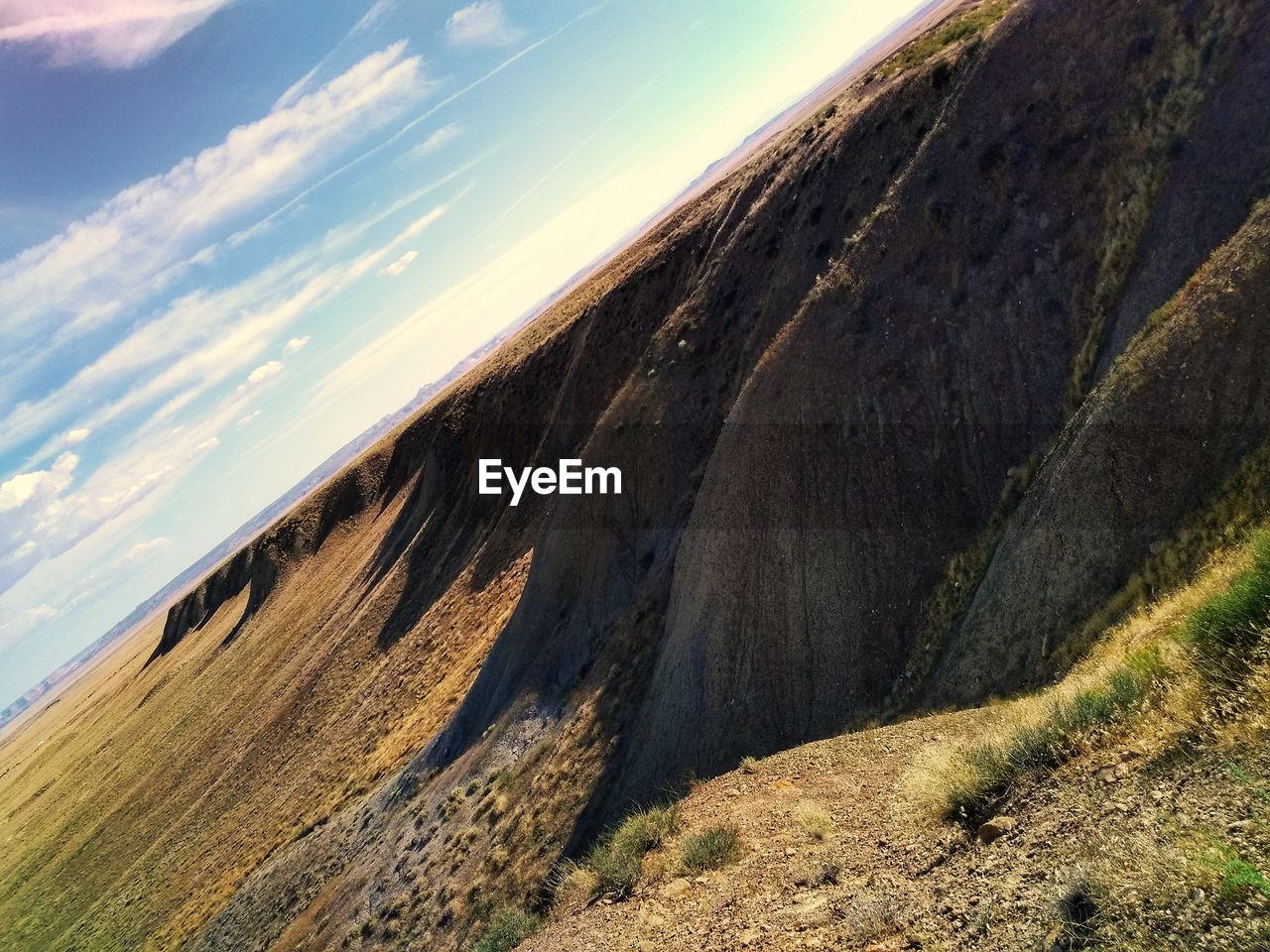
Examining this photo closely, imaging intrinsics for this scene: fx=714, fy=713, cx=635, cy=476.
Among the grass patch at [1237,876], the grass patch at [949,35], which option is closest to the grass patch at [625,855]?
the grass patch at [1237,876]

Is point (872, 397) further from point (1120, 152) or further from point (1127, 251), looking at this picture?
point (1120, 152)

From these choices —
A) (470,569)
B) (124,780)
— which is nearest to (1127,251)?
(470,569)

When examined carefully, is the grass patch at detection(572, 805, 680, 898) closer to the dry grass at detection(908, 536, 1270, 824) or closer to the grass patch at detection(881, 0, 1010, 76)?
the dry grass at detection(908, 536, 1270, 824)

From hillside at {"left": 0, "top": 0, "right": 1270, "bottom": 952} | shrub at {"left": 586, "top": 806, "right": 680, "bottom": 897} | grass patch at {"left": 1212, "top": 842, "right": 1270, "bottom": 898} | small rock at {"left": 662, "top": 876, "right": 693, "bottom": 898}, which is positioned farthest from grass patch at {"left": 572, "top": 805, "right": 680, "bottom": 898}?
grass patch at {"left": 1212, "top": 842, "right": 1270, "bottom": 898}

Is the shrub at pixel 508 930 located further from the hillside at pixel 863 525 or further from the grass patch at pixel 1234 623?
the grass patch at pixel 1234 623

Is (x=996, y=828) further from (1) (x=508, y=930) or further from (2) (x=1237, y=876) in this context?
(1) (x=508, y=930)

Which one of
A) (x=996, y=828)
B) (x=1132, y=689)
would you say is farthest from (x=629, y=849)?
(x=1132, y=689)

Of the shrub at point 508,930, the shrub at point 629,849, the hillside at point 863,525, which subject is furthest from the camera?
the shrub at point 508,930
